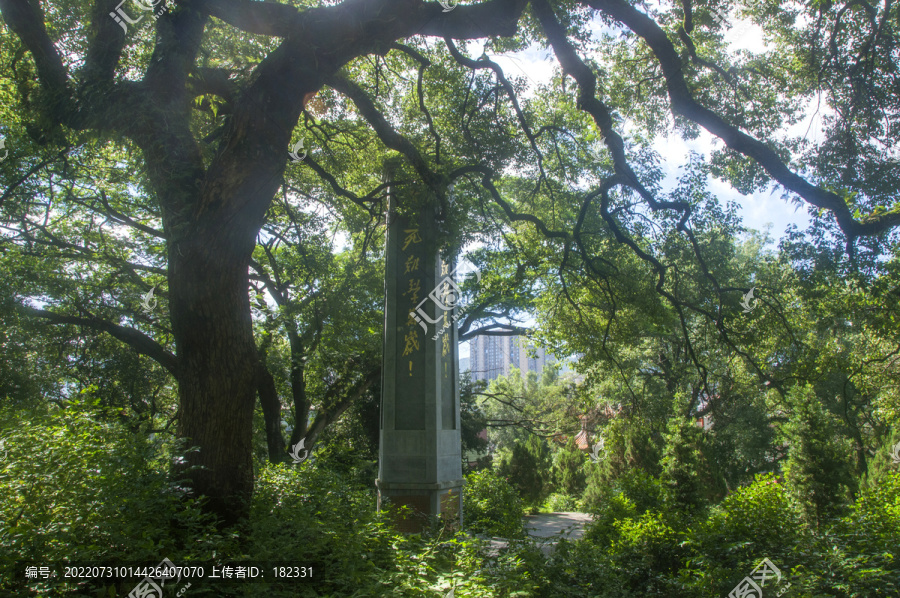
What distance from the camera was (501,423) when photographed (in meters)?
19.5

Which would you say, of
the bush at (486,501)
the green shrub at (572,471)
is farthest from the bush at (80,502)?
the green shrub at (572,471)

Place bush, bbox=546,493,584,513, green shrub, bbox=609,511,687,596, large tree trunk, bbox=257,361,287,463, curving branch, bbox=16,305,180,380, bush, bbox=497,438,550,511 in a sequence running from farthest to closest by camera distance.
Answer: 1. bush, bbox=546,493,584,513
2. bush, bbox=497,438,550,511
3. large tree trunk, bbox=257,361,287,463
4. curving branch, bbox=16,305,180,380
5. green shrub, bbox=609,511,687,596

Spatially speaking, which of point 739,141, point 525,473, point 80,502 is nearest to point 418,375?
point 80,502

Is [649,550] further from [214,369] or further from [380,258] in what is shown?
[380,258]

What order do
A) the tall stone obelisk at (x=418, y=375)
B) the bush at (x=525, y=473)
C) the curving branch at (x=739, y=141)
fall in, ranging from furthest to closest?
1. the bush at (x=525, y=473)
2. the tall stone obelisk at (x=418, y=375)
3. the curving branch at (x=739, y=141)

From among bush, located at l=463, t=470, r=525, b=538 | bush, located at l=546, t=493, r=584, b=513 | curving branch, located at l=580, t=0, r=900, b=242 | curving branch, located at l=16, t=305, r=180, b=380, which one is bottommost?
bush, located at l=546, t=493, r=584, b=513

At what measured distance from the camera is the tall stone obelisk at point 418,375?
6.89m

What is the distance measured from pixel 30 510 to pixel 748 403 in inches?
813

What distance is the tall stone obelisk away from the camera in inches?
271

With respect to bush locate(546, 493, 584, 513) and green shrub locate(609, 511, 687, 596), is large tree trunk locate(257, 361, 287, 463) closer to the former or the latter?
green shrub locate(609, 511, 687, 596)

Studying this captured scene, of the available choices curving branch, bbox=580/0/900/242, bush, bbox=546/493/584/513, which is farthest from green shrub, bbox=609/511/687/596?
bush, bbox=546/493/584/513

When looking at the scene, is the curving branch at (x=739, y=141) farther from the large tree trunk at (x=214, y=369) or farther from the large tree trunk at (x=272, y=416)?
the large tree trunk at (x=272, y=416)

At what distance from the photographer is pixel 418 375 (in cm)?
727

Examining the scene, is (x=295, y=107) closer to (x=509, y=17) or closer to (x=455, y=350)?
(x=509, y=17)
